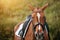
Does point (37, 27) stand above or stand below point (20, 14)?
below

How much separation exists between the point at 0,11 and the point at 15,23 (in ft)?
0.89

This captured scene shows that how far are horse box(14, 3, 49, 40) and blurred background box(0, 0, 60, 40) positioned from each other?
58 millimetres

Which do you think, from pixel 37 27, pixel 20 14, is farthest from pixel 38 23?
pixel 20 14

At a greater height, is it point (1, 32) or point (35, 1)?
point (35, 1)

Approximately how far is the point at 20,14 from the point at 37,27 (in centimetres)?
30

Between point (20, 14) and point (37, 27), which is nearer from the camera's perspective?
point (37, 27)

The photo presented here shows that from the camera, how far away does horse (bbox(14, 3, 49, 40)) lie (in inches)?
125

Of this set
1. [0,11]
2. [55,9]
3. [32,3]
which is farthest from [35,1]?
[0,11]

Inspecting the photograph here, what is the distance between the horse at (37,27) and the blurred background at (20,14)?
0.19ft

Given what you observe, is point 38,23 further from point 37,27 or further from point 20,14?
point 20,14

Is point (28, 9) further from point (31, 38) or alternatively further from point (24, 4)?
point (31, 38)

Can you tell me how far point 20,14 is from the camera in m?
3.28

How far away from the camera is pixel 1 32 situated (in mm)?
3256

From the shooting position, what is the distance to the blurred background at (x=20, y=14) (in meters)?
3.25
